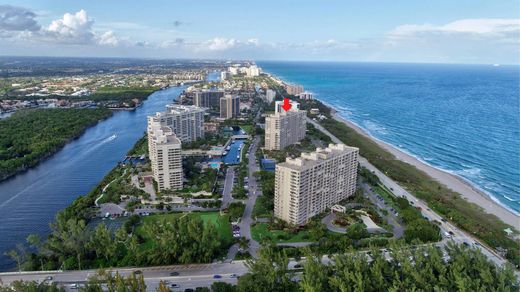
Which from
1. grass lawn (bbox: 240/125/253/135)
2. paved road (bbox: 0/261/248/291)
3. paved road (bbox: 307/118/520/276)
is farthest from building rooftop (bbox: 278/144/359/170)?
grass lawn (bbox: 240/125/253/135)

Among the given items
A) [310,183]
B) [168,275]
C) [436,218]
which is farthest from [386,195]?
[168,275]

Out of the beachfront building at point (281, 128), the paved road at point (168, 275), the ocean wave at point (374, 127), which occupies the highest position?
the beachfront building at point (281, 128)

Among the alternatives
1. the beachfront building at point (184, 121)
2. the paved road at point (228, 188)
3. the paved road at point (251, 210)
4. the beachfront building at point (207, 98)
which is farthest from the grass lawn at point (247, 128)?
the paved road at point (228, 188)

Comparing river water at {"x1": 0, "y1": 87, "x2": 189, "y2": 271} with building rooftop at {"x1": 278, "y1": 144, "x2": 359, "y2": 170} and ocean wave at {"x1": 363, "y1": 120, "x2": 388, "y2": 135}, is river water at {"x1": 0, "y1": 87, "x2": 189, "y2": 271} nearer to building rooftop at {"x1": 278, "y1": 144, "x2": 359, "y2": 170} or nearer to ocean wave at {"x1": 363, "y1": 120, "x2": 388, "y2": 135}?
building rooftop at {"x1": 278, "y1": 144, "x2": 359, "y2": 170}

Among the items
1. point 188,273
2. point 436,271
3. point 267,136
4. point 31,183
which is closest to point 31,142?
point 31,183

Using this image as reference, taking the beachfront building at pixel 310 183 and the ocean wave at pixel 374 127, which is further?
the ocean wave at pixel 374 127

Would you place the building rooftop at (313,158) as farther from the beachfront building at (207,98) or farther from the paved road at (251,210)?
the beachfront building at (207,98)
